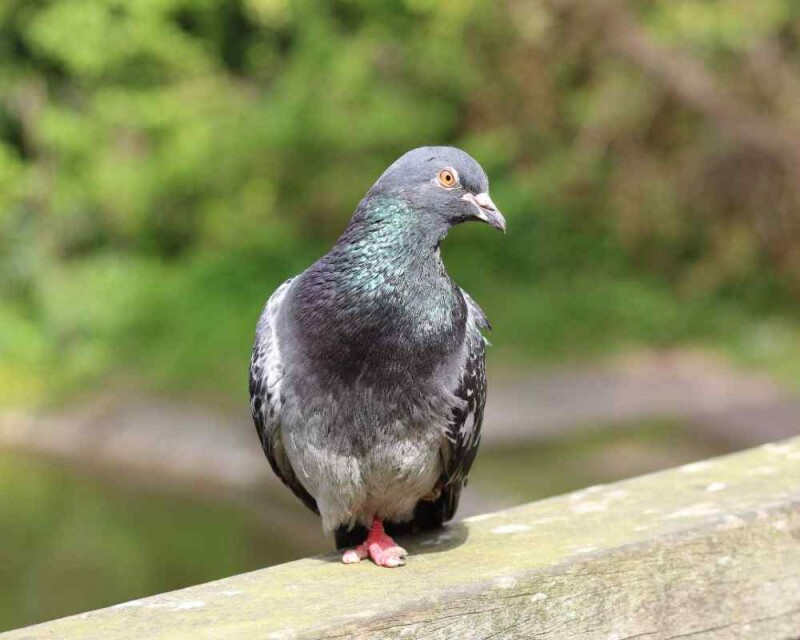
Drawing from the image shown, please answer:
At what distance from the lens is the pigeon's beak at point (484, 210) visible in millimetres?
2570

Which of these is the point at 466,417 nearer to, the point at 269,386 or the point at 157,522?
the point at 269,386

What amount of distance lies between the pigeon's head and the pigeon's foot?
64 centimetres

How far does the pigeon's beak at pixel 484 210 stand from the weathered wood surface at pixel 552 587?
23.6 inches

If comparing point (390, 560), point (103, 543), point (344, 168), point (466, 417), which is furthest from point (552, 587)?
point (344, 168)

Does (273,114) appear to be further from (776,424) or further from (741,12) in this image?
(776,424)

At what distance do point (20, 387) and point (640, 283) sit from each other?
213 inches

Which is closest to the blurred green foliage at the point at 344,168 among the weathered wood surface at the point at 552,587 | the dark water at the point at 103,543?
the dark water at the point at 103,543

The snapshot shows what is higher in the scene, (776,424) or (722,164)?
(722,164)

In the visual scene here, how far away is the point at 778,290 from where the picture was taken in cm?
1136

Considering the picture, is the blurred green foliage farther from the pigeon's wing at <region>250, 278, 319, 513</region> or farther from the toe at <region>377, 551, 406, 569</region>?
the toe at <region>377, 551, 406, 569</region>

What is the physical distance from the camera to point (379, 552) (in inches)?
96.7

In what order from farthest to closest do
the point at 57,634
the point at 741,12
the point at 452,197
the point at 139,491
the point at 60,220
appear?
the point at 60,220, the point at 741,12, the point at 139,491, the point at 452,197, the point at 57,634

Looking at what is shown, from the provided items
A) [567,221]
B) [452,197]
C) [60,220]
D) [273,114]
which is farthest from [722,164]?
[452,197]

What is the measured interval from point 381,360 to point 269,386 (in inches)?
10.5
